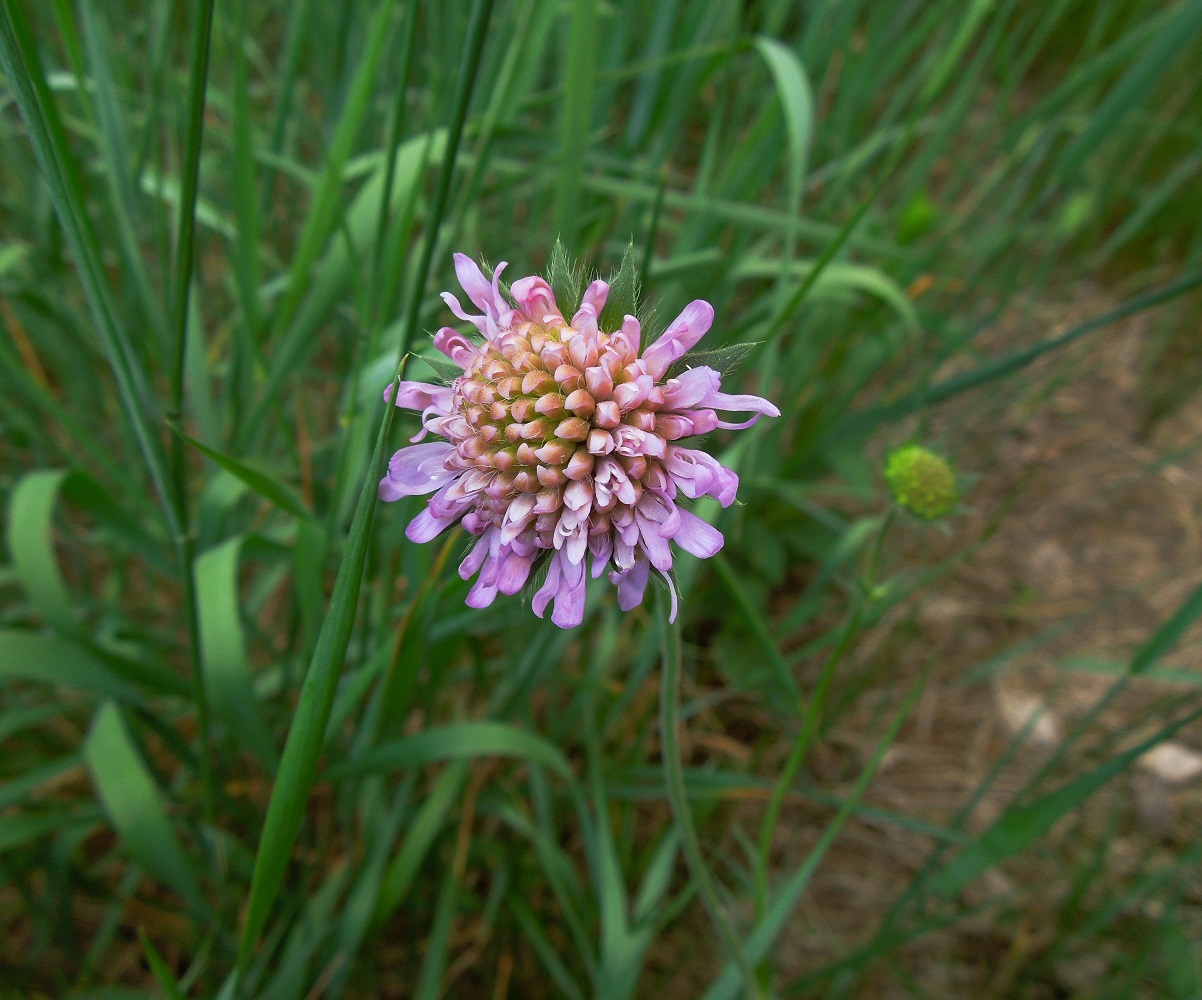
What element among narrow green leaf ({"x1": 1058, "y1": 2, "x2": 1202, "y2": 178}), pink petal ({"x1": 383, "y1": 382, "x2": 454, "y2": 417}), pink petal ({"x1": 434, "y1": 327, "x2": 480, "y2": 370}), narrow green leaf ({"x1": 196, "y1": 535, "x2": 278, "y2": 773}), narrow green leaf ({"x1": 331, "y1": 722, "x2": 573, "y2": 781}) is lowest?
narrow green leaf ({"x1": 331, "y1": 722, "x2": 573, "y2": 781})

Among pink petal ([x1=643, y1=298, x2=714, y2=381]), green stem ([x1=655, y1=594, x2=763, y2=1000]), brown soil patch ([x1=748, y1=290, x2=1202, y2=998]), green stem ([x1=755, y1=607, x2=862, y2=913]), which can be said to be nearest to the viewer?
pink petal ([x1=643, y1=298, x2=714, y2=381])

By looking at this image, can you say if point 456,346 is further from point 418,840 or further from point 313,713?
point 418,840

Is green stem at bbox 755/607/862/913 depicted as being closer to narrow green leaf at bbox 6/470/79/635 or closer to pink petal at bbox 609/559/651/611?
pink petal at bbox 609/559/651/611

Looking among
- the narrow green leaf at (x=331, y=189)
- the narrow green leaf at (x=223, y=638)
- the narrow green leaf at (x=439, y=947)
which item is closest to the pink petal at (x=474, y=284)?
the narrow green leaf at (x=331, y=189)

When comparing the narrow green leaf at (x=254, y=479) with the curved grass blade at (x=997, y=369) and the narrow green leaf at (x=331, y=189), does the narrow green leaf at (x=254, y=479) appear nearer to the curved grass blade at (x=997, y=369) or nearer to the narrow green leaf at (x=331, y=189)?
the narrow green leaf at (x=331, y=189)

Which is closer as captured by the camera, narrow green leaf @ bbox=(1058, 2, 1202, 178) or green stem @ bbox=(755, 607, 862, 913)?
green stem @ bbox=(755, 607, 862, 913)

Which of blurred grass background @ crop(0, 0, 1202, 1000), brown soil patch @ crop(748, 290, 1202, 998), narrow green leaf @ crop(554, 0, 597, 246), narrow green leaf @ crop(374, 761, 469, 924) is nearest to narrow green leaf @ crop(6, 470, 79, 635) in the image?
blurred grass background @ crop(0, 0, 1202, 1000)
